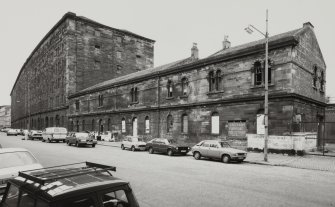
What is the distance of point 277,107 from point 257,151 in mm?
3816

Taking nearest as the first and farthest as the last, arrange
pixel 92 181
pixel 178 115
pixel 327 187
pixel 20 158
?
pixel 92 181, pixel 20 158, pixel 327 187, pixel 178 115

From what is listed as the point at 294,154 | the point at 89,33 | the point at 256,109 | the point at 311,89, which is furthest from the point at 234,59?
the point at 89,33

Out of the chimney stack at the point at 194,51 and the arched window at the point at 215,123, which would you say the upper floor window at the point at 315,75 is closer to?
the arched window at the point at 215,123

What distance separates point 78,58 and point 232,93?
38.1m

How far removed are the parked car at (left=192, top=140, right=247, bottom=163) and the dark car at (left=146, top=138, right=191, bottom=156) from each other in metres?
2.19

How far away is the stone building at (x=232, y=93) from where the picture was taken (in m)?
21.1

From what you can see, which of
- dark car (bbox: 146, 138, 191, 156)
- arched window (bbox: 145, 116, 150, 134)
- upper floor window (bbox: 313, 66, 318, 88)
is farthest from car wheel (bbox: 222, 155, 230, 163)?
arched window (bbox: 145, 116, 150, 134)

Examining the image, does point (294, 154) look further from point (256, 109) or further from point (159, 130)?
point (159, 130)

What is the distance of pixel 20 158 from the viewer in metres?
7.96

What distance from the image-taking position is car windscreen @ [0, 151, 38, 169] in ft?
25.0

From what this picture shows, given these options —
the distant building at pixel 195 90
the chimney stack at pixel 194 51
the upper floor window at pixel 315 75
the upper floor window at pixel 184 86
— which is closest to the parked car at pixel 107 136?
the distant building at pixel 195 90

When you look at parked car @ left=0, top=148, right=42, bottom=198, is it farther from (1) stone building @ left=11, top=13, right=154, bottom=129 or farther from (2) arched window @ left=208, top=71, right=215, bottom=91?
(1) stone building @ left=11, top=13, right=154, bottom=129

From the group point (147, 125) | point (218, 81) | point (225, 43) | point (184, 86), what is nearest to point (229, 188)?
point (218, 81)

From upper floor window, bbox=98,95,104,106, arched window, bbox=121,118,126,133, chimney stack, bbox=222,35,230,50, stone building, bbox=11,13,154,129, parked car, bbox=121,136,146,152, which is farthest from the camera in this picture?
stone building, bbox=11,13,154,129
